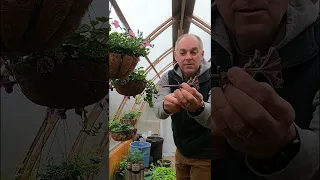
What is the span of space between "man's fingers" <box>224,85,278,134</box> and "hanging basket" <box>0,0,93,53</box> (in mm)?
544

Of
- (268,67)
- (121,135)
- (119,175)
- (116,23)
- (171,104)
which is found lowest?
(119,175)

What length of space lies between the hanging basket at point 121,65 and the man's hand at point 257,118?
1.12 feet

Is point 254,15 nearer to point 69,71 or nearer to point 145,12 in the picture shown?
point 145,12

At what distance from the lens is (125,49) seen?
89 cm

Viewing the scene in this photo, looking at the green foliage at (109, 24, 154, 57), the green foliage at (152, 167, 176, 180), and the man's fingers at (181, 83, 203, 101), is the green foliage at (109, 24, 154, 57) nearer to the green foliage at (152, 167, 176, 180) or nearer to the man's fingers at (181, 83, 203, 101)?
the man's fingers at (181, 83, 203, 101)

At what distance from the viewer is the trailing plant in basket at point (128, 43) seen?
0.85m

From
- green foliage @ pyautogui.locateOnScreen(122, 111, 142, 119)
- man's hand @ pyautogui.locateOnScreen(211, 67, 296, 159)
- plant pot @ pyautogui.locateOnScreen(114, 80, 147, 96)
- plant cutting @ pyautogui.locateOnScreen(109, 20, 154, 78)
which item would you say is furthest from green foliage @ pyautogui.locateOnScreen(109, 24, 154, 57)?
man's hand @ pyautogui.locateOnScreen(211, 67, 296, 159)

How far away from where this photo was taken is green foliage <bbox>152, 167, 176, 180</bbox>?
0.85m

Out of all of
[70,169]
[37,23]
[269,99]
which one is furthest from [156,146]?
[37,23]

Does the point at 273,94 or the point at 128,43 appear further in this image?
the point at 128,43

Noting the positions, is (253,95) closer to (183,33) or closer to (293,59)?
(293,59)

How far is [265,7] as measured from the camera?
78 centimetres

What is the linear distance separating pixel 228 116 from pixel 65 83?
0.50 metres

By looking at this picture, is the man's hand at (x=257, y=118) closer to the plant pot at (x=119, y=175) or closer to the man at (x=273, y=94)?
the man at (x=273, y=94)
